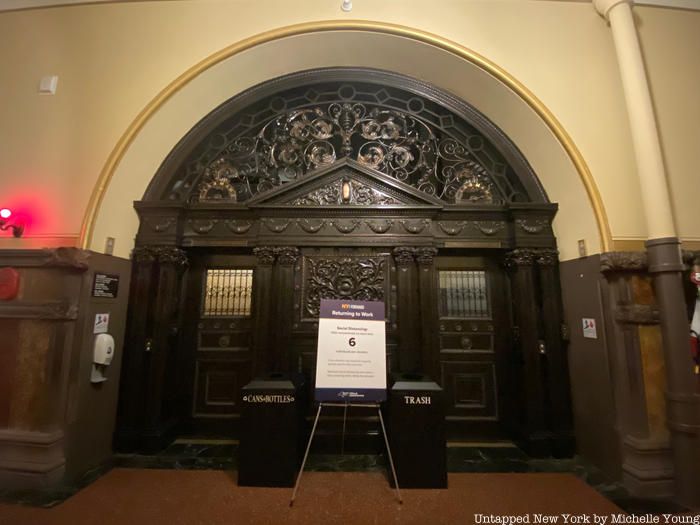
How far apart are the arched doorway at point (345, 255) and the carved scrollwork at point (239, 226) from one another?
0.6 inches

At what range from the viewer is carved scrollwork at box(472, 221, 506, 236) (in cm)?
318

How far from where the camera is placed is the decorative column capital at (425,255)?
3105 millimetres

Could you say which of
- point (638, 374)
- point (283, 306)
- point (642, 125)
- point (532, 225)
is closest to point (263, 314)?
point (283, 306)

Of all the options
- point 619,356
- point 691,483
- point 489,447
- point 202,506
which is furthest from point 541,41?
point 202,506

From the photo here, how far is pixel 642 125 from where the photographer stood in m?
A: 2.46

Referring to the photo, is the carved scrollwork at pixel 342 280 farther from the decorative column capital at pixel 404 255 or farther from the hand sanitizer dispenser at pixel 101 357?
the hand sanitizer dispenser at pixel 101 357

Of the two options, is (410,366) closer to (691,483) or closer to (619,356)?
(619,356)

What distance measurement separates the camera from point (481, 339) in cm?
323

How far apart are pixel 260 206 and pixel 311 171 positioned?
65 cm

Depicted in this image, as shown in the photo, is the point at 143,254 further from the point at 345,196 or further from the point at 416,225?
the point at 416,225

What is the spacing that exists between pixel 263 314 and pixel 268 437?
3.64 feet

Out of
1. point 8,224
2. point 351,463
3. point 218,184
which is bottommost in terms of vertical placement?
point 351,463

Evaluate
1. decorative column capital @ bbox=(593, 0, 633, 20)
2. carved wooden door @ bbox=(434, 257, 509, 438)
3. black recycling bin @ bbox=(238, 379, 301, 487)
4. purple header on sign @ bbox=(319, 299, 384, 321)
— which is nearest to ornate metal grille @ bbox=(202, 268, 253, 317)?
black recycling bin @ bbox=(238, 379, 301, 487)

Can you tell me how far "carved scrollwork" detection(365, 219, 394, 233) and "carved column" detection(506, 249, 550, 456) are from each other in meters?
1.26
